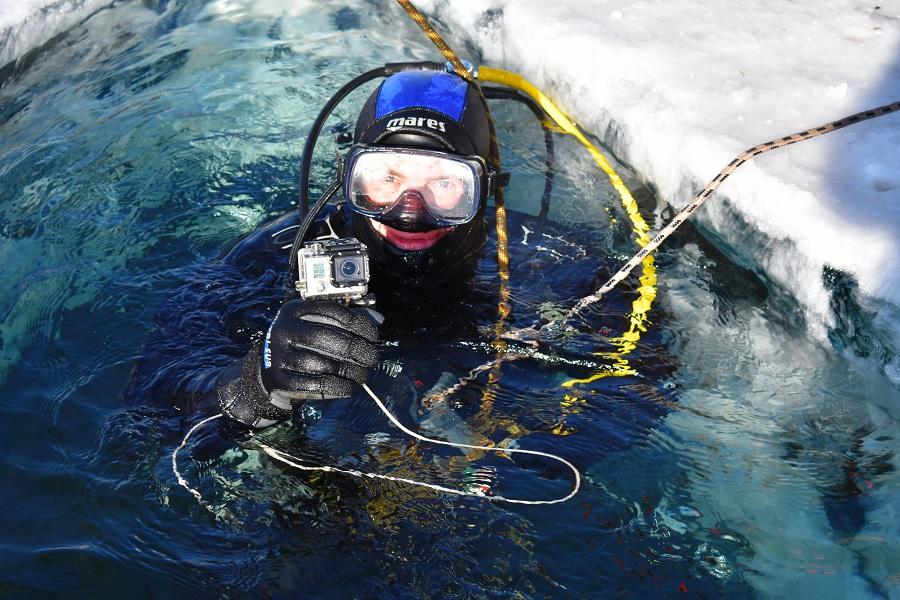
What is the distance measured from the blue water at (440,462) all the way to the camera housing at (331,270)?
54 centimetres

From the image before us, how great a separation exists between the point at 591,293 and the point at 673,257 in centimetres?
57

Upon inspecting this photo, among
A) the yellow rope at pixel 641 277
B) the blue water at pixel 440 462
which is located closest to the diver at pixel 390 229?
the blue water at pixel 440 462

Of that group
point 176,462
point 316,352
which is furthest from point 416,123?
point 176,462

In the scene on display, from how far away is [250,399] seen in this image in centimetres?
281

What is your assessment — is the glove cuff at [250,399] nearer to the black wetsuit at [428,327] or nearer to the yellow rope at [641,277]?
the black wetsuit at [428,327]

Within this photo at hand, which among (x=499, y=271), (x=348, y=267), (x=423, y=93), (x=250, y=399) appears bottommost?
(x=499, y=271)

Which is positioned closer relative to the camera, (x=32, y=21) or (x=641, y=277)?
(x=641, y=277)

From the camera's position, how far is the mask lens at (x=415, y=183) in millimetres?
3285

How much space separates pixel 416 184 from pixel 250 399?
39.1 inches

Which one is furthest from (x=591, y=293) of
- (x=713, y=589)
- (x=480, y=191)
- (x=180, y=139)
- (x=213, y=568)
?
(x=180, y=139)

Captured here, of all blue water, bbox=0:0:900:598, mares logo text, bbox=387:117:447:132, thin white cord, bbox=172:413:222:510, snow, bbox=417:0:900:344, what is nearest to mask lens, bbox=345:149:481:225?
mares logo text, bbox=387:117:447:132

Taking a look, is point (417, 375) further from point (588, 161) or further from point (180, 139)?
point (180, 139)

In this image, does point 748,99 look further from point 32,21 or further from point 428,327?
point 32,21

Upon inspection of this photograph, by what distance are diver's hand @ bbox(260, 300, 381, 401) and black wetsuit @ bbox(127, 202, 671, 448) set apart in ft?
1.28
